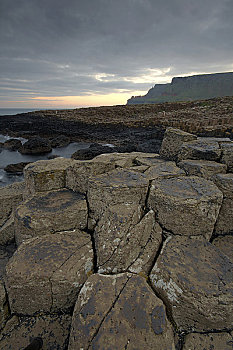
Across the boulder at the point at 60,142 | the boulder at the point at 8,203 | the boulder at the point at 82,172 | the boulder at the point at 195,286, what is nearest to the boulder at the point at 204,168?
the boulder at the point at 195,286

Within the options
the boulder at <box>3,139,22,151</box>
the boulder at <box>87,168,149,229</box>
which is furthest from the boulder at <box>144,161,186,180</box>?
the boulder at <box>3,139,22,151</box>

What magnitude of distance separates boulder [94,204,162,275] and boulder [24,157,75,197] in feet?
4.66

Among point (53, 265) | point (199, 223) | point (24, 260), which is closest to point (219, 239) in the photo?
point (199, 223)

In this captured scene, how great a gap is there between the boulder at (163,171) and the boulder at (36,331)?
258 cm

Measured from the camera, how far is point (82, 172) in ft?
12.1

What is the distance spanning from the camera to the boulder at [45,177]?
12.5 ft

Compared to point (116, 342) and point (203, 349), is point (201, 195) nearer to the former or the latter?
point (203, 349)

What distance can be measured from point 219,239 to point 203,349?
1.79m

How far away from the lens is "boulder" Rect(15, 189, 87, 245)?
123 inches

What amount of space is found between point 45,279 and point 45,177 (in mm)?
1949

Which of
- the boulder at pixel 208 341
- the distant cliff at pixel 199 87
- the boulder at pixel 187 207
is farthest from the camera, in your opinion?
the distant cliff at pixel 199 87

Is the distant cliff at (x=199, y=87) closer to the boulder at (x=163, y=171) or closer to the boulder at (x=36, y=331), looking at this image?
the boulder at (x=163, y=171)

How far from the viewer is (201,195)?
295 centimetres

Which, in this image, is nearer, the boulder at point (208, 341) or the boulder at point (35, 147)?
the boulder at point (208, 341)
